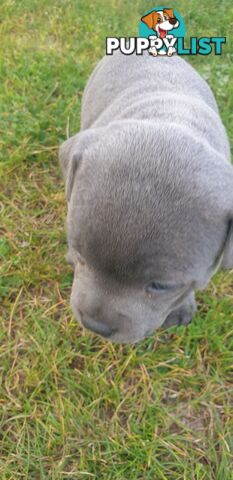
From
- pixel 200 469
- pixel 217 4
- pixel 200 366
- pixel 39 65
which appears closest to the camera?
pixel 200 469

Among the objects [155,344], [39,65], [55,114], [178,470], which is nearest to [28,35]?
[39,65]

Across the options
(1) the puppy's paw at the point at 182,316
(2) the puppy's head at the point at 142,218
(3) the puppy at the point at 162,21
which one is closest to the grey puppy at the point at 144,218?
(2) the puppy's head at the point at 142,218

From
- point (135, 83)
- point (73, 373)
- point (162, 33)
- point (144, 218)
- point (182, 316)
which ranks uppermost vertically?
point (162, 33)

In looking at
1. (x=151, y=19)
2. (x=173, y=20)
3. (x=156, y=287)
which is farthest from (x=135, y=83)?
(x=173, y=20)

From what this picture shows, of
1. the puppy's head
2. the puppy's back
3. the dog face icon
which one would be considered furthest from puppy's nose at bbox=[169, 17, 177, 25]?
the puppy's head

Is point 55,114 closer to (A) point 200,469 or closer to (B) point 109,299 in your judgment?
(B) point 109,299

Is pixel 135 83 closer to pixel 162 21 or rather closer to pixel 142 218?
pixel 142 218

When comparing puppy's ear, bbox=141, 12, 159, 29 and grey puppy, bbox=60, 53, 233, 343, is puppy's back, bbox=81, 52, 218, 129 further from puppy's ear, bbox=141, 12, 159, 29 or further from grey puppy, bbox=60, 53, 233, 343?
puppy's ear, bbox=141, 12, 159, 29
